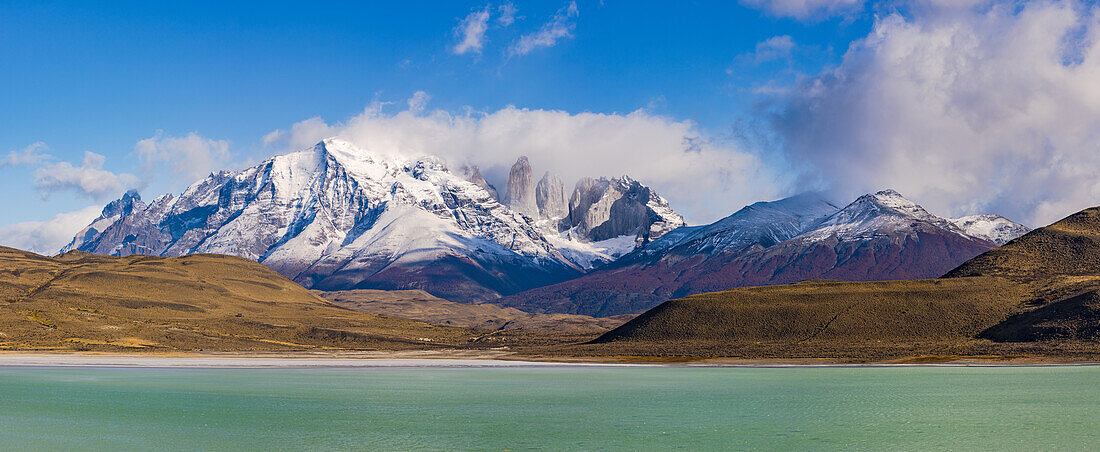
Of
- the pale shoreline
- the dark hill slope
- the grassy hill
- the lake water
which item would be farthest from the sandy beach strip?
the dark hill slope

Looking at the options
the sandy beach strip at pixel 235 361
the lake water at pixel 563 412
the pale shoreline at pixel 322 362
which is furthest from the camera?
the sandy beach strip at pixel 235 361

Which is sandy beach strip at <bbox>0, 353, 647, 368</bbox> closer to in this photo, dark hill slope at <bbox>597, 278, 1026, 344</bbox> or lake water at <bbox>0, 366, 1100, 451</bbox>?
lake water at <bbox>0, 366, 1100, 451</bbox>

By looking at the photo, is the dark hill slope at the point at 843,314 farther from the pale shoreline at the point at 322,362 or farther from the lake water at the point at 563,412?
the lake water at the point at 563,412

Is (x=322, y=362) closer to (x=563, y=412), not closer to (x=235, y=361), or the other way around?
(x=235, y=361)

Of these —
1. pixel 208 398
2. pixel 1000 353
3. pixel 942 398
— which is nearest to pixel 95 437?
pixel 208 398

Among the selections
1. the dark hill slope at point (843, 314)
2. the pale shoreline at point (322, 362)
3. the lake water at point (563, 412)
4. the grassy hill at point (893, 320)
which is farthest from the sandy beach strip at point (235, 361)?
the dark hill slope at point (843, 314)
